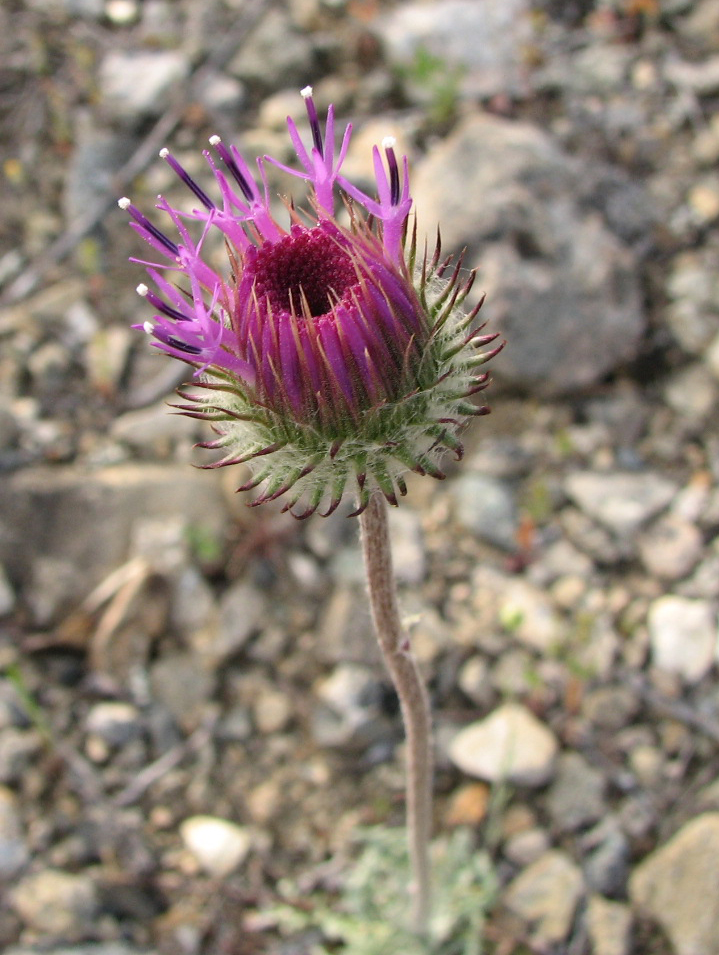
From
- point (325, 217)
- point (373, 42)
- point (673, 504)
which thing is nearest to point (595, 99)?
point (373, 42)

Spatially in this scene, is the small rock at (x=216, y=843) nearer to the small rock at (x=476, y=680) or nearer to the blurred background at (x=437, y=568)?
the blurred background at (x=437, y=568)

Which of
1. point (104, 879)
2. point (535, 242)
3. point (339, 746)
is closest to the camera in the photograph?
point (104, 879)

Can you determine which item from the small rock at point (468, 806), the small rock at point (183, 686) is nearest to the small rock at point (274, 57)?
the small rock at point (183, 686)

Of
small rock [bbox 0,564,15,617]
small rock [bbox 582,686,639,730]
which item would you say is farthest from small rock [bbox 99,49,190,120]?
small rock [bbox 582,686,639,730]

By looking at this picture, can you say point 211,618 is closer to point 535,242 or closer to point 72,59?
point 535,242

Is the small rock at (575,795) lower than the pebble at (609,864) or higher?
higher

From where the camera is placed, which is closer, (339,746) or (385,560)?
(385,560)
